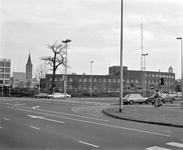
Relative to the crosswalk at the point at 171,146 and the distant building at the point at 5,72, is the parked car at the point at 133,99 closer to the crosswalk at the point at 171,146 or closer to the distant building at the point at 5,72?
the crosswalk at the point at 171,146

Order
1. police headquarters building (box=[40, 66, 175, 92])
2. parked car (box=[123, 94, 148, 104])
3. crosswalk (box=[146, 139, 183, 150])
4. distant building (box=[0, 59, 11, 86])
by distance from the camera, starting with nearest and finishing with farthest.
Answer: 1. crosswalk (box=[146, 139, 183, 150])
2. parked car (box=[123, 94, 148, 104])
3. police headquarters building (box=[40, 66, 175, 92])
4. distant building (box=[0, 59, 11, 86])

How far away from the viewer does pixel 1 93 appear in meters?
65.8

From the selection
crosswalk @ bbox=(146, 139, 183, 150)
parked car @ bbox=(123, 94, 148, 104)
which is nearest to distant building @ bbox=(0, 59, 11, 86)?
parked car @ bbox=(123, 94, 148, 104)

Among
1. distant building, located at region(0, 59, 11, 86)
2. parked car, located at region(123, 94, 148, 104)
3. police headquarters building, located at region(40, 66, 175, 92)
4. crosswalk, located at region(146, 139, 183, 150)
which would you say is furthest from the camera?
distant building, located at region(0, 59, 11, 86)

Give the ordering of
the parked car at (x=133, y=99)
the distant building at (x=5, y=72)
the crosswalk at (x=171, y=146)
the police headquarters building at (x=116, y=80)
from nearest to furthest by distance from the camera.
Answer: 1. the crosswalk at (x=171, y=146)
2. the parked car at (x=133, y=99)
3. the police headquarters building at (x=116, y=80)
4. the distant building at (x=5, y=72)

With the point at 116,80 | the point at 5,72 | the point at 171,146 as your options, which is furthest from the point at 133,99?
the point at 5,72

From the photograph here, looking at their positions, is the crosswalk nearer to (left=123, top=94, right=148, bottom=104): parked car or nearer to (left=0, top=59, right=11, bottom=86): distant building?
(left=123, top=94, right=148, bottom=104): parked car

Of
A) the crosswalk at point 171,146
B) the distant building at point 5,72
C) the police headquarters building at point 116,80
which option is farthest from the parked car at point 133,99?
the distant building at point 5,72

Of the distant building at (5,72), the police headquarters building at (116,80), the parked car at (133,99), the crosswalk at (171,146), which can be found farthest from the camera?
the distant building at (5,72)

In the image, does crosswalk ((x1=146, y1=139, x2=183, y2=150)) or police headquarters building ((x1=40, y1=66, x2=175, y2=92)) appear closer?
crosswalk ((x1=146, y1=139, x2=183, y2=150))

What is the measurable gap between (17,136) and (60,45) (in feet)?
195

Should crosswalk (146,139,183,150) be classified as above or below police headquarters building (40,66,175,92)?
below

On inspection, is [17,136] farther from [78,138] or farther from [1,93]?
[1,93]

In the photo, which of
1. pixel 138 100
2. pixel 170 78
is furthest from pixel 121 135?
pixel 170 78
